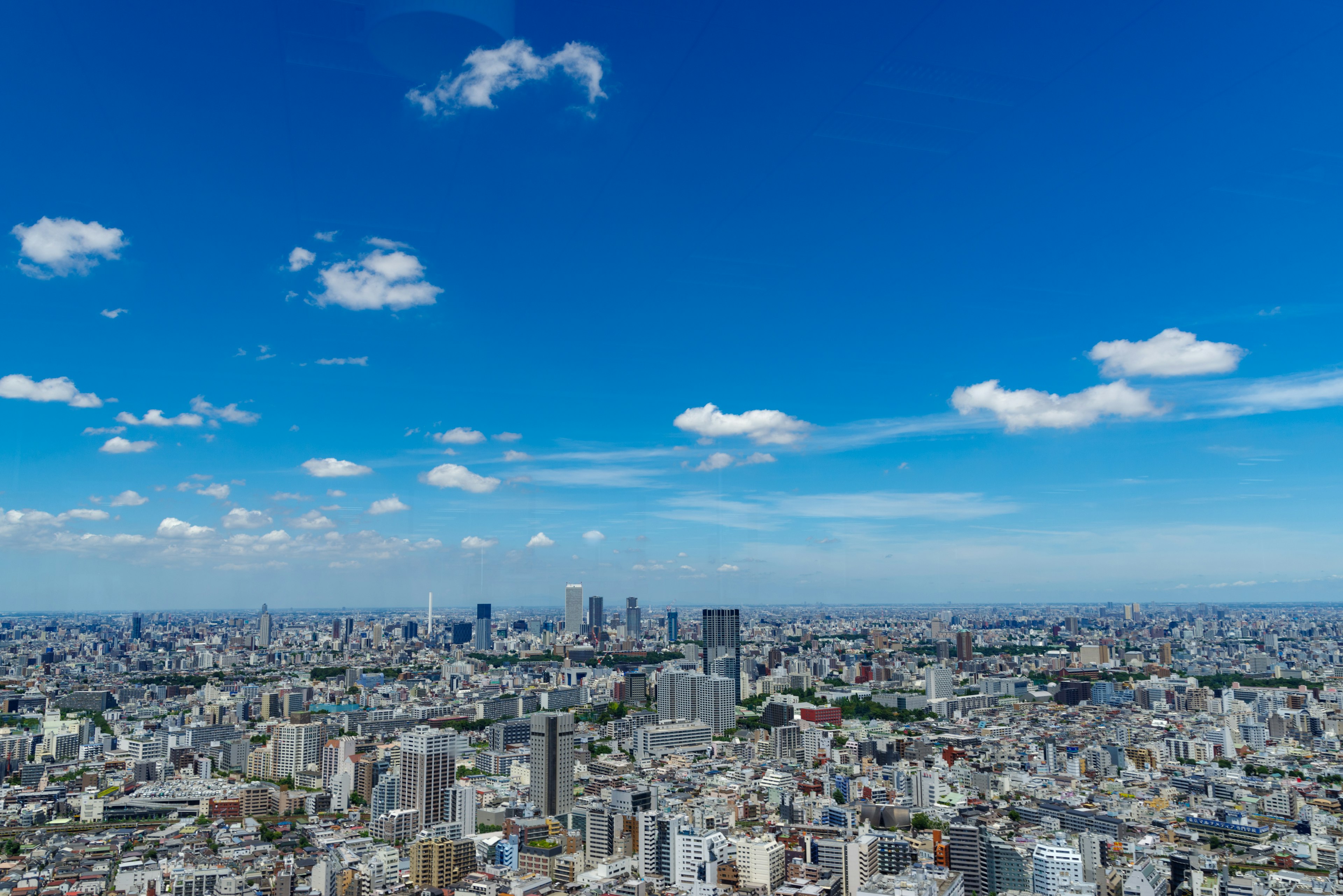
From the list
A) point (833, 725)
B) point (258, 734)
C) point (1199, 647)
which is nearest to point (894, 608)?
point (1199, 647)

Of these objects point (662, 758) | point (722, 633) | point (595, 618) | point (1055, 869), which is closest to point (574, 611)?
point (595, 618)

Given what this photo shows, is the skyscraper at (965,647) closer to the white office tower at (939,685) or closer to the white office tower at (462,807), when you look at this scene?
the white office tower at (939,685)

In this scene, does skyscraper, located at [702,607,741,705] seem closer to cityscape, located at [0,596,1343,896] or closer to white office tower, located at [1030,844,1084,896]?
cityscape, located at [0,596,1343,896]

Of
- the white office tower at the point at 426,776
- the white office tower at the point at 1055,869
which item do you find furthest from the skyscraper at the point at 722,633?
the white office tower at the point at 1055,869

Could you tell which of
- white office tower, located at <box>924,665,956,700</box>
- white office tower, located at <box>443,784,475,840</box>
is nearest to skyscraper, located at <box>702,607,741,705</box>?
white office tower, located at <box>924,665,956,700</box>

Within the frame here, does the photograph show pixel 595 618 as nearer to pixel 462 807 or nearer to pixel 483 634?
pixel 483 634

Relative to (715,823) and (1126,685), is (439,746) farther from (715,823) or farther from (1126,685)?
(1126,685)
